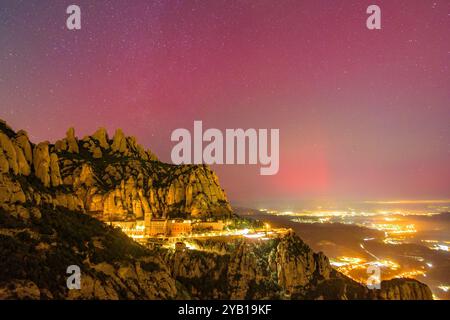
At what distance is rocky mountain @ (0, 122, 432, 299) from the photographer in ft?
137

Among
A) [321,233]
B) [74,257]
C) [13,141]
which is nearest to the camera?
[74,257]

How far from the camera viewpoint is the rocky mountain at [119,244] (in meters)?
41.9

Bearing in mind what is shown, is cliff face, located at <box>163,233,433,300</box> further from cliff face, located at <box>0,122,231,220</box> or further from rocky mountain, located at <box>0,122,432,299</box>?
cliff face, located at <box>0,122,231,220</box>

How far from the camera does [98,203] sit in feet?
314

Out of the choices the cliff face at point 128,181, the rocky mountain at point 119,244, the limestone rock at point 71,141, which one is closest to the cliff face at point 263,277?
the rocky mountain at point 119,244

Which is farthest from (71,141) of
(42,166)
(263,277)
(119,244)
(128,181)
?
(263,277)

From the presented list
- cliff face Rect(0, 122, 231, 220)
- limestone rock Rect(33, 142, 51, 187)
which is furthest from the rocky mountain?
cliff face Rect(0, 122, 231, 220)

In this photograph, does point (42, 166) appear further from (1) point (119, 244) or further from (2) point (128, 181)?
(2) point (128, 181)

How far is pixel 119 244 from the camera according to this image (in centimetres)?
5691

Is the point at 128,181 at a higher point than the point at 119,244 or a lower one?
higher

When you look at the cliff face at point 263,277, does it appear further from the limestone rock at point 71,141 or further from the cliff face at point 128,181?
the limestone rock at point 71,141
